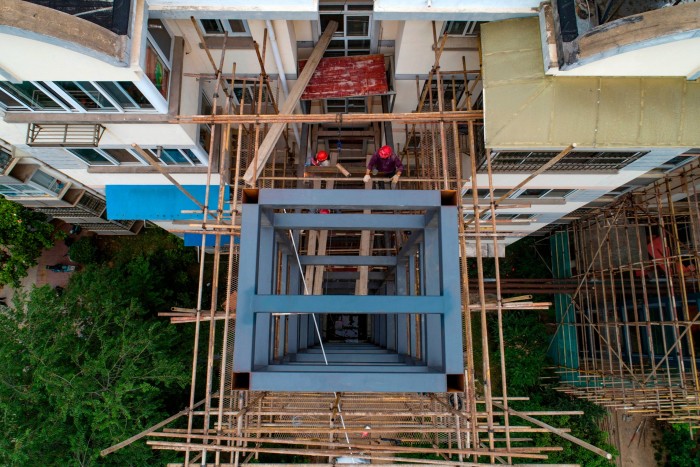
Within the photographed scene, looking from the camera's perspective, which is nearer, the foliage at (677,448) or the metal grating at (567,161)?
the metal grating at (567,161)

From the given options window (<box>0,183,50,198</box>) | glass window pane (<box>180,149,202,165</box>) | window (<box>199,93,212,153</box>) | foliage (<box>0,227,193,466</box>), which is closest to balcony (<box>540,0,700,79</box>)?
window (<box>199,93,212,153</box>)

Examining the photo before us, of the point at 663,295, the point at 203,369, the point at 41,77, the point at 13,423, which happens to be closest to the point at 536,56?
the point at 41,77

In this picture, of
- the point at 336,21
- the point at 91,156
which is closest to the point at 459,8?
the point at 336,21

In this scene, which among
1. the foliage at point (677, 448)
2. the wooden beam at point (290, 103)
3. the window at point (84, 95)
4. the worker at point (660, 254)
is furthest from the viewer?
the foliage at point (677, 448)

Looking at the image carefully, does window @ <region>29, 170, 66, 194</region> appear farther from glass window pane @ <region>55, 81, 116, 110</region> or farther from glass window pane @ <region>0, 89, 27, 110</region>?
glass window pane @ <region>55, 81, 116, 110</region>

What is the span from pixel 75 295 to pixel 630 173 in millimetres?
17053

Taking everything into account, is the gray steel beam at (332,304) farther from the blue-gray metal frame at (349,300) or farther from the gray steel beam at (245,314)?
the gray steel beam at (245,314)

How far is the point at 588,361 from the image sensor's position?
1582cm

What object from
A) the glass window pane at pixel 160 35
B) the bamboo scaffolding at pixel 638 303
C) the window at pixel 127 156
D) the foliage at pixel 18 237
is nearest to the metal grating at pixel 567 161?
the bamboo scaffolding at pixel 638 303

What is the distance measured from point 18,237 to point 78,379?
7.65m

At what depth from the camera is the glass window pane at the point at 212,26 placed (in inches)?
348

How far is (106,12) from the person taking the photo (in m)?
6.45

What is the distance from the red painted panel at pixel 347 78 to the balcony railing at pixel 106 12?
4484 millimetres

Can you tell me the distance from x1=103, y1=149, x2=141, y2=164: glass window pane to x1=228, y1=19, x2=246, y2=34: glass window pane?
424 centimetres
